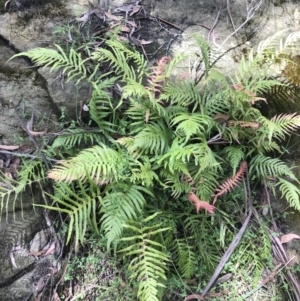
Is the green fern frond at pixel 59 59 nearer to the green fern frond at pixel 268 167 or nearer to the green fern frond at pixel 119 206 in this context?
the green fern frond at pixel 119 206

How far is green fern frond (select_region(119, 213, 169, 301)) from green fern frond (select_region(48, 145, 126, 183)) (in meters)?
0.36

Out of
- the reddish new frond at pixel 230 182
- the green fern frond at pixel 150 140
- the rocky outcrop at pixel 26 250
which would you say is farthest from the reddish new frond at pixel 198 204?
the rocky outcrop at pixel 26 250

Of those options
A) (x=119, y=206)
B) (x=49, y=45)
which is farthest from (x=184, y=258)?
(x=49, y=45)

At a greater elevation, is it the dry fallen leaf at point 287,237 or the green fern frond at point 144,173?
the green fern frond at point 144,173

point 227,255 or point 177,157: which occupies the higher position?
point 177,157

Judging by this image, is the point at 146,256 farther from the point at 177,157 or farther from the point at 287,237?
the point at 287,237

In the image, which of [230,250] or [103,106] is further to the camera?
[103,106]

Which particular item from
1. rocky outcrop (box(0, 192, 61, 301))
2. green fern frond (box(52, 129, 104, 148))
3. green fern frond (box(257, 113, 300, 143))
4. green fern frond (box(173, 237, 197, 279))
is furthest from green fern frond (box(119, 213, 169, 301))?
green fern frond (box(257, 113, 300, 143))

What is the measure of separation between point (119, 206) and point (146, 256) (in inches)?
14.3

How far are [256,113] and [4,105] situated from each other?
1.83 meters

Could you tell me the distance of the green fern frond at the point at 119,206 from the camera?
258 centimetres

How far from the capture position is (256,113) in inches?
114

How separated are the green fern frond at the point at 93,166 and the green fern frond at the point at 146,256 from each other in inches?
14.1

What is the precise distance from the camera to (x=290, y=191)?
2.83 metres
